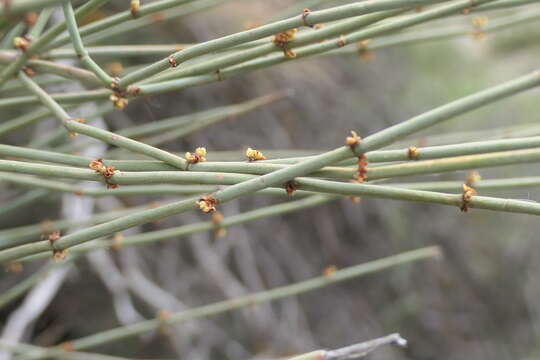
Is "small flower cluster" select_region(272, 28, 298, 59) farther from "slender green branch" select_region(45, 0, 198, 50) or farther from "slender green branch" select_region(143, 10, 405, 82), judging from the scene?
"slender green branch" select_region(45, 0, 198, 50)

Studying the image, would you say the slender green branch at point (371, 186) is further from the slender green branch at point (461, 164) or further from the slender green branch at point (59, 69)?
the slender green branch at point (59, 69)

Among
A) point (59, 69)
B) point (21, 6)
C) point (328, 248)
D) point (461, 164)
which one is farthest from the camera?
point (328, 248)

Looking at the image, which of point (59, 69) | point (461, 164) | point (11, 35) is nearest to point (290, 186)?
point (461, 164)

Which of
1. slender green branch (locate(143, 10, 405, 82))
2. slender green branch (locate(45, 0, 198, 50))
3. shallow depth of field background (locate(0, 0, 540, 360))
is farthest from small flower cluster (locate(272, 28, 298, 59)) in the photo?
shallow depth of field background (locate(0, 0, 540, 360))

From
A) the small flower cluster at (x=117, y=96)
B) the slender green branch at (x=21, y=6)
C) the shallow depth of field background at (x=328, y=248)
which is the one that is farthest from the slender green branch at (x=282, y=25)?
the shallow depth of field background at (x=328, y=248)

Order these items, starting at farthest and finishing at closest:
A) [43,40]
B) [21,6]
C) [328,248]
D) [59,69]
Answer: [328,248] → [59,69] → [43,40] → [21,6]

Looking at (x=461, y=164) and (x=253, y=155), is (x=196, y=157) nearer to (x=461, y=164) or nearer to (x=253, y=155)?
(x=253, y=155)
